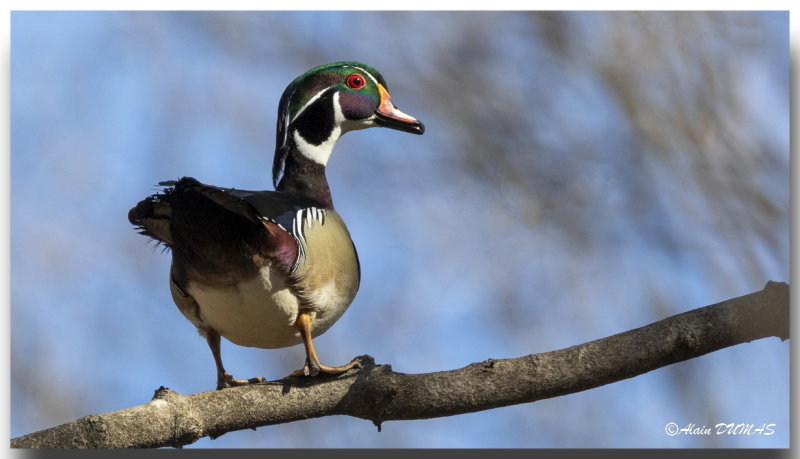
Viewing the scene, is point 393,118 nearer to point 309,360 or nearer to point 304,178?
point 304,178

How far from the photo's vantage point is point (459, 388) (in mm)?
2947

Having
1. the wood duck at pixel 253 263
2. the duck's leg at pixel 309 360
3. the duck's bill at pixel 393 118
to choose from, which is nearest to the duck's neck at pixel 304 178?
the wood duck at pixel 253 263

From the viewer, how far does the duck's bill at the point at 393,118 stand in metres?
3.94

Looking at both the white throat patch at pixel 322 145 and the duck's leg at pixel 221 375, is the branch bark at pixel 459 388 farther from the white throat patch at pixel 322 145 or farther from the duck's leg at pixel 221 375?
the white throat patch at pixel 322 145

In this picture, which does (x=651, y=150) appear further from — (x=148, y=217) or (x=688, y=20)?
(x=148, y=217)

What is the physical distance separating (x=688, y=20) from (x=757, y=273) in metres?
0.98

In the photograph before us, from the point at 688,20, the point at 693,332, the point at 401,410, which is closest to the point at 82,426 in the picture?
the point at 401,410

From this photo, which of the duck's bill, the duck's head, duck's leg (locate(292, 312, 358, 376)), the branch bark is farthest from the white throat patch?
the branch bark

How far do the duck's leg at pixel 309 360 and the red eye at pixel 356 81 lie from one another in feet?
3.73

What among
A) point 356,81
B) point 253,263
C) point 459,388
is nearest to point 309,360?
point 253,263

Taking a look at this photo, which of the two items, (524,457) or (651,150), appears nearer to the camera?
(651,150)

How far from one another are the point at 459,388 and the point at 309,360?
531 mm

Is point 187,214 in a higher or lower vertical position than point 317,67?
lower

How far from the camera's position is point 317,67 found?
153 inches
